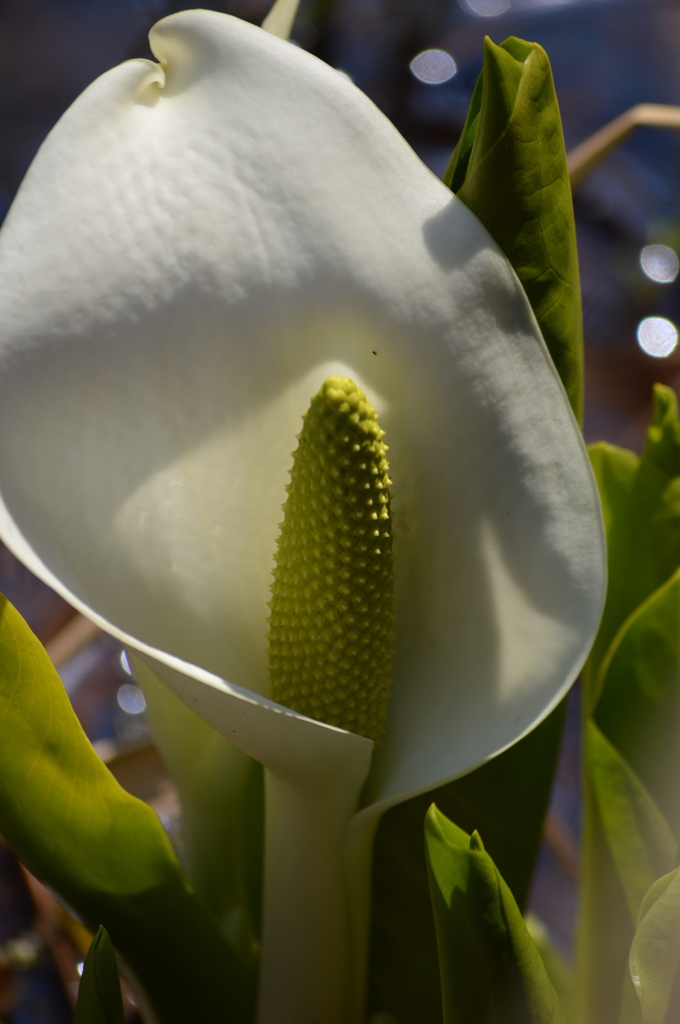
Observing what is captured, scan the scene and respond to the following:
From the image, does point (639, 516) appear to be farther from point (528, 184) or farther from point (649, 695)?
point (528, 184)

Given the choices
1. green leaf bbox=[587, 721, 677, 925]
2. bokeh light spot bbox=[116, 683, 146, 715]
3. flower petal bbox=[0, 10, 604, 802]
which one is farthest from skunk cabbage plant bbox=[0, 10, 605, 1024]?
bokeh light spot bbox=[116, 683, 146, 715]

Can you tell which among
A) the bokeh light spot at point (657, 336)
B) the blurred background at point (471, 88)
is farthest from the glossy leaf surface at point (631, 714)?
the bokeh light spot at point (657, 336)

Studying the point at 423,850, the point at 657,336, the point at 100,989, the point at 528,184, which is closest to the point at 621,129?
the point at 657,336

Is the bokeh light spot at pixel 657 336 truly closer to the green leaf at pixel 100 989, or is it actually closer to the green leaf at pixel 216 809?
the green leaf at pixel 216 809

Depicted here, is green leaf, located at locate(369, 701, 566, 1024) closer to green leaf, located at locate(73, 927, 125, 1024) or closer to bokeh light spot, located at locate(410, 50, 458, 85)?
green leaf, located at locate(73, 927, 125, 1024)

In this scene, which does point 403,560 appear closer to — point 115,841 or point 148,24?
point 115,841
